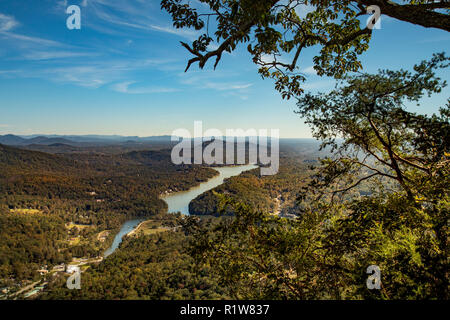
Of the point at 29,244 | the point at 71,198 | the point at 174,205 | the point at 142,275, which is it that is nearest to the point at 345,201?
the point at 142,275

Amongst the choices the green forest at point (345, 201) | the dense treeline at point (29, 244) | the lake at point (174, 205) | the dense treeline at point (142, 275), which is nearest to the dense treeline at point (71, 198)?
→ the dense treeline at point (29, 244)

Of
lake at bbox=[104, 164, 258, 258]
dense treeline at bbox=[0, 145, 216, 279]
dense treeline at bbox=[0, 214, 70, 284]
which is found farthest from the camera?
lake at bbox=[104, 164, 258, 258]

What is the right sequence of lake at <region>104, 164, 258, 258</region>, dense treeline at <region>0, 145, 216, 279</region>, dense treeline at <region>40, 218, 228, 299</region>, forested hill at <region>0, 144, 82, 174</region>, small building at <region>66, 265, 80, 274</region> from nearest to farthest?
dense treeline at <region>40, 218, 228, 299</region> < small building at <region>66, 265, 80, 274</region> < dense treeline at <region>0, 145, 216, 279</region> < lake at <region>104, 164, 258, 258</region> < forested hill at <region>0, 144, 82, 174</region>

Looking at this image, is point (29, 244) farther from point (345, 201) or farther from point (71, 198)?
point (345, 201)

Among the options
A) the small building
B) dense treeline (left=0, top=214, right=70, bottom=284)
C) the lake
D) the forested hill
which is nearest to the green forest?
the small building

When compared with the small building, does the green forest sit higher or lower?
higher

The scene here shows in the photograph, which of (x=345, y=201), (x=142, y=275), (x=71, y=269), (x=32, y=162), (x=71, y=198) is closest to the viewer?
(x=345, y=201)

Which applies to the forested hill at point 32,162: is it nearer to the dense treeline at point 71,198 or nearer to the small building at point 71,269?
the dense treeline at point 71,198

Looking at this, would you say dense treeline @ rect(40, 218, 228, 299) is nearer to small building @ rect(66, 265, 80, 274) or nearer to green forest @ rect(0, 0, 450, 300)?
small building @ rect(66, 265, 80, 274)

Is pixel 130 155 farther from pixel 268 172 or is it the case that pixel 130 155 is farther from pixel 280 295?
pixel 280 295

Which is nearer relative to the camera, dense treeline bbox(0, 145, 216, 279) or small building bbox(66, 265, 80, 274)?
small building bbox(66, 265, 80, 274)
